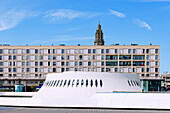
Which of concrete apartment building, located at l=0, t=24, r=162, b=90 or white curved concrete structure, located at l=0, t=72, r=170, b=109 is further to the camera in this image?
concrete apartment building, located at l=0, t=24, r=162, b=90

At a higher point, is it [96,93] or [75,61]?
[75,61]

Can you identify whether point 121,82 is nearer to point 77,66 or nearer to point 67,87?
point 67,87

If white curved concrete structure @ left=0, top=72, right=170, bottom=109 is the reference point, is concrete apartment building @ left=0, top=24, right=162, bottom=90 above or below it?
above

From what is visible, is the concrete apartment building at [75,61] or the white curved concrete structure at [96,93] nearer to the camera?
the white curved concrete structure at [96,93]

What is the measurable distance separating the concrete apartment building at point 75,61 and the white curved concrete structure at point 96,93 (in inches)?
1963

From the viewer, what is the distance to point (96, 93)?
66750 mm

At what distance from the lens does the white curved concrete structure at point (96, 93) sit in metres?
64.2

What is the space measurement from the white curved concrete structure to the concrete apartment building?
4986 cm

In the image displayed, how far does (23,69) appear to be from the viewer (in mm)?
128625

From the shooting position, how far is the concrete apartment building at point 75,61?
400 feet

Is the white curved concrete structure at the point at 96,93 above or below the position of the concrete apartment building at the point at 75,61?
below

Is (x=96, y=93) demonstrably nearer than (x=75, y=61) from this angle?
Yes

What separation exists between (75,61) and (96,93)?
59.2m

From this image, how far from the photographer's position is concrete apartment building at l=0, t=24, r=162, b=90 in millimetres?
121875
